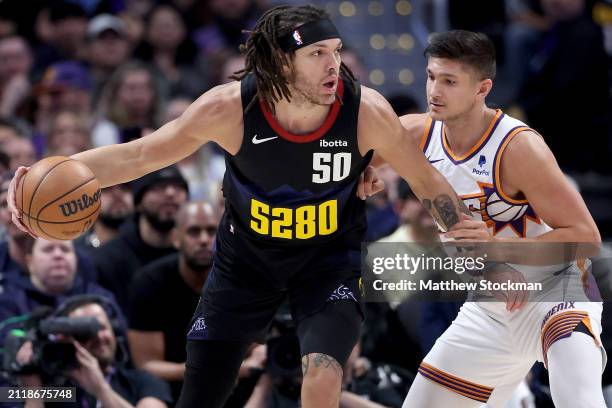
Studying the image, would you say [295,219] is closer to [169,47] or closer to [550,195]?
[550,195]

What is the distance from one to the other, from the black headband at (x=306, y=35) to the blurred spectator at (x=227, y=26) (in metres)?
6.70

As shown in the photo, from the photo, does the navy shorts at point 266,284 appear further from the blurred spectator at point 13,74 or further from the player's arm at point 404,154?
the blurred spectator at point 13,74

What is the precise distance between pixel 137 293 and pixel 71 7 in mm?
5084

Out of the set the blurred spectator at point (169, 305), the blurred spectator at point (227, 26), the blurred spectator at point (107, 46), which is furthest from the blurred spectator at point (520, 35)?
the blurred spectator at point (169, 305)

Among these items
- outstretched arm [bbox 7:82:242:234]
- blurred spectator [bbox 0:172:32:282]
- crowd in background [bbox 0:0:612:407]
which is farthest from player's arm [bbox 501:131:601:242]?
blurred spectator [bbox 0:172:32:282]

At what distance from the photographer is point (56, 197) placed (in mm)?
5234

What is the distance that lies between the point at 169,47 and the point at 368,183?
21.1 feet

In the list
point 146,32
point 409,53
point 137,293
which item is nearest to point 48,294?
point 137,293

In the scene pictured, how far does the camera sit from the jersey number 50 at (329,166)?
531 cm

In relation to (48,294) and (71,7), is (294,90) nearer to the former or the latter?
(48,294)

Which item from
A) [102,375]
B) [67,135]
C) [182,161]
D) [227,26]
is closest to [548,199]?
[102,375]

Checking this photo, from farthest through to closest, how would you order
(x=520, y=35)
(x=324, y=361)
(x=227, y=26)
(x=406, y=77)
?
(x=406, y=77) < (x=227, y=26) < (x=520, y=35) < (x=324, y=361)

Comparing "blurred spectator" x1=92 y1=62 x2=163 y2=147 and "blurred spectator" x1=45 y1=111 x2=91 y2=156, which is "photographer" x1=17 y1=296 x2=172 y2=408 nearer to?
"blurred spectator" x1=45 y1=111 x2=91 y2=156

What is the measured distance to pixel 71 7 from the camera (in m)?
11.5
